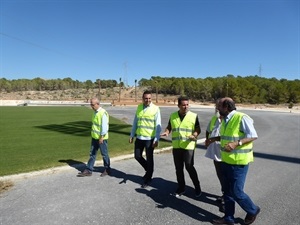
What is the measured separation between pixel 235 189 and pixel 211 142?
1.00m

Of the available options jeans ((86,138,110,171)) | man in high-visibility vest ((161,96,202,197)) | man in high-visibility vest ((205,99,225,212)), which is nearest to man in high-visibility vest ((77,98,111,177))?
jeans ((86,138,110,171))

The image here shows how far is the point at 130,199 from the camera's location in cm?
542

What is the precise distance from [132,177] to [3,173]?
289 cm

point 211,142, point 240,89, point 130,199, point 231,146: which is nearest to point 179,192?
point 130,199

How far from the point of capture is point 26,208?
16.1 feet

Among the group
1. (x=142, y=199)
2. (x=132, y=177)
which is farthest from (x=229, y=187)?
(x=132, y=177)

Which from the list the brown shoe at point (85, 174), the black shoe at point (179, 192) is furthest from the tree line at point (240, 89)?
the black shoe at point (179, 192)

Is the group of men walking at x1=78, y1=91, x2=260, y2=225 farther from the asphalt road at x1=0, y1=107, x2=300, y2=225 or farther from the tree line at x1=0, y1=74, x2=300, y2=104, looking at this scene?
the tree line at x1=0, y1=74, x2=300, y2=104

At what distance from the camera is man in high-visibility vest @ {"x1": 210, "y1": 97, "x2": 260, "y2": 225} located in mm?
4207

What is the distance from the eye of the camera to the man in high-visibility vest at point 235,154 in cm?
421

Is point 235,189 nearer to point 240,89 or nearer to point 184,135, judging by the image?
point 184,135

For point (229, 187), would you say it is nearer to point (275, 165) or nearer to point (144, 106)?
point (144, 106)

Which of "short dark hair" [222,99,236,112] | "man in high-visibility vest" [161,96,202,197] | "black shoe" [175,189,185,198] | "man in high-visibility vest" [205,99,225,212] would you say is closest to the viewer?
"short dark hair" [222,99,236,112]

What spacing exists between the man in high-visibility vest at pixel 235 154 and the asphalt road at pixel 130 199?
0.36 m
